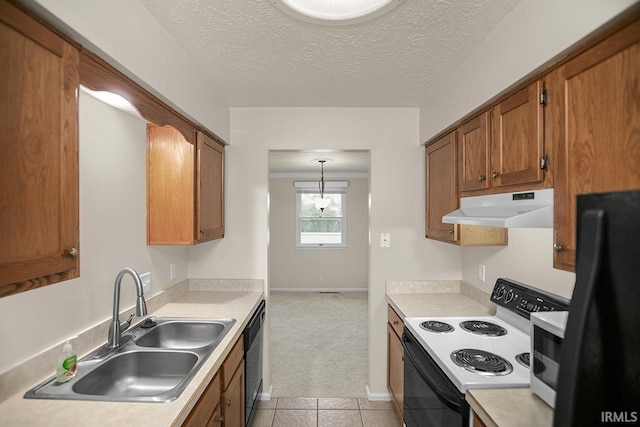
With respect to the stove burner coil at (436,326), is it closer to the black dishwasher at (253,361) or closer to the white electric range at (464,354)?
the white electric range at (464,354)

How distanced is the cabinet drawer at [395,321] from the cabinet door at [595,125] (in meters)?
1.33

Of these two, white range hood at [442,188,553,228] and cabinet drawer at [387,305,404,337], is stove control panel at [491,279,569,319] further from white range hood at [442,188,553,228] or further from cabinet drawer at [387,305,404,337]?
cabinet drawer at [387,305,404,337]

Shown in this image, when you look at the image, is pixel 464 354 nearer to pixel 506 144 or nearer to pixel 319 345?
pixel 506 144

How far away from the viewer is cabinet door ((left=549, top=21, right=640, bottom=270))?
0.95 meters

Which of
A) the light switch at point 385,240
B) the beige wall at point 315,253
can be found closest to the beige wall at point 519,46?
the light switch at point 385,240

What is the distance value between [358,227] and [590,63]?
19.0 feet

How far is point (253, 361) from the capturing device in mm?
2316

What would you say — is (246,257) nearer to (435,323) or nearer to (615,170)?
(435,323)

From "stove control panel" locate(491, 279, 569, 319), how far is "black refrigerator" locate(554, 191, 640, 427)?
128cm

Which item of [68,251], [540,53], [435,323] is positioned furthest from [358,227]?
[68,251]

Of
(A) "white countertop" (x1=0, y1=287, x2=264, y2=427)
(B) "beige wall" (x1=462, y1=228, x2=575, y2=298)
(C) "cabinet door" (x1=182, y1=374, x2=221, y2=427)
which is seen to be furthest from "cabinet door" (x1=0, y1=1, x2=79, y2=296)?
(B) "beige wall" (x1=462, y1=228, x2=575, y2=298)

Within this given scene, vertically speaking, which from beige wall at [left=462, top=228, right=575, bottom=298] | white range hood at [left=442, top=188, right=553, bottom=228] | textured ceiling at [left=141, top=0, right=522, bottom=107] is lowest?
beige wall at [left=462, top=228, right=575, bottom=298]

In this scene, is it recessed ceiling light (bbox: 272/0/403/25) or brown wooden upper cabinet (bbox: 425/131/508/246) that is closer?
recessed ceiling light (bbox: 272/0/403/25)

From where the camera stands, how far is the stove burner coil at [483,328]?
1822 mm
